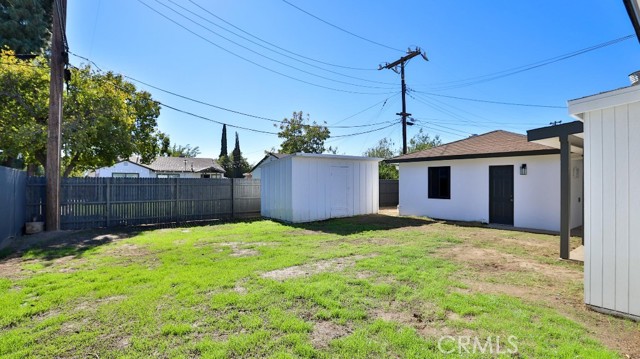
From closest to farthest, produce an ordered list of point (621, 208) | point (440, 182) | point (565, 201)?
1. point (621, 208)
2. point (565, 201)
3. point (440, 182)

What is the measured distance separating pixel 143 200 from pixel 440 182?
11.2 meters

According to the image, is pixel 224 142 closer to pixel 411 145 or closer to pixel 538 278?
pixel 411 145

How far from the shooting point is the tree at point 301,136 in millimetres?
31594

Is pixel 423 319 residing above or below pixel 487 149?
below

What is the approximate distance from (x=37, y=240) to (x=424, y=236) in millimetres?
10039

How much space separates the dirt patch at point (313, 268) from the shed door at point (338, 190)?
665cm

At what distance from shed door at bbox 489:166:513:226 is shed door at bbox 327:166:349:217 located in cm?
528

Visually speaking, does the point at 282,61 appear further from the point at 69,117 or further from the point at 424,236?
the point at 424,236

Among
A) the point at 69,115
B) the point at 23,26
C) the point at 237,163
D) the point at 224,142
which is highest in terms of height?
the point at 23,26

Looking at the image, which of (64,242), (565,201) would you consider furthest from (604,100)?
(64,242)

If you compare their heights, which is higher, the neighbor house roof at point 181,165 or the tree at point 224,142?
the tree at point 224,142

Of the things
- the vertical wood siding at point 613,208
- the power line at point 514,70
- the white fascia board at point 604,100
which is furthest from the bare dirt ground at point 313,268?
the power line at point 514,70

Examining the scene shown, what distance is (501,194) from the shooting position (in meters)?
10.5

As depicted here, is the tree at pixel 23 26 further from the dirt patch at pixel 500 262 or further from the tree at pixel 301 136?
the dirt patch at pixel 500 262
